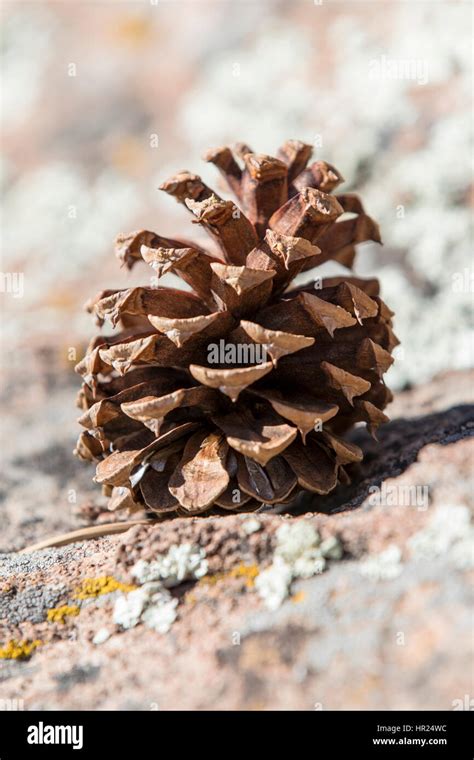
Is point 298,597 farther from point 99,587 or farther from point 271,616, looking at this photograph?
point 99,587

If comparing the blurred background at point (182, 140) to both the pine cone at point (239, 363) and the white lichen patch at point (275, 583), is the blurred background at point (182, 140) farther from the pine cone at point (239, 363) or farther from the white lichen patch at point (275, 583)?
the white lichen patch at point (275, 583)

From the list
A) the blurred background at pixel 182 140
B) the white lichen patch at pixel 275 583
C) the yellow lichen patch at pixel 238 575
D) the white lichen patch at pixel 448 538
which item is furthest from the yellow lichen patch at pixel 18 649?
the white lichen patch at pixel 448 538

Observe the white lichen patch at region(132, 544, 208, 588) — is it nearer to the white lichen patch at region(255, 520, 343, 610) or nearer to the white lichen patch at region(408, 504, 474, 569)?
the white lichen patch at region(255, 520, 343, 610)
